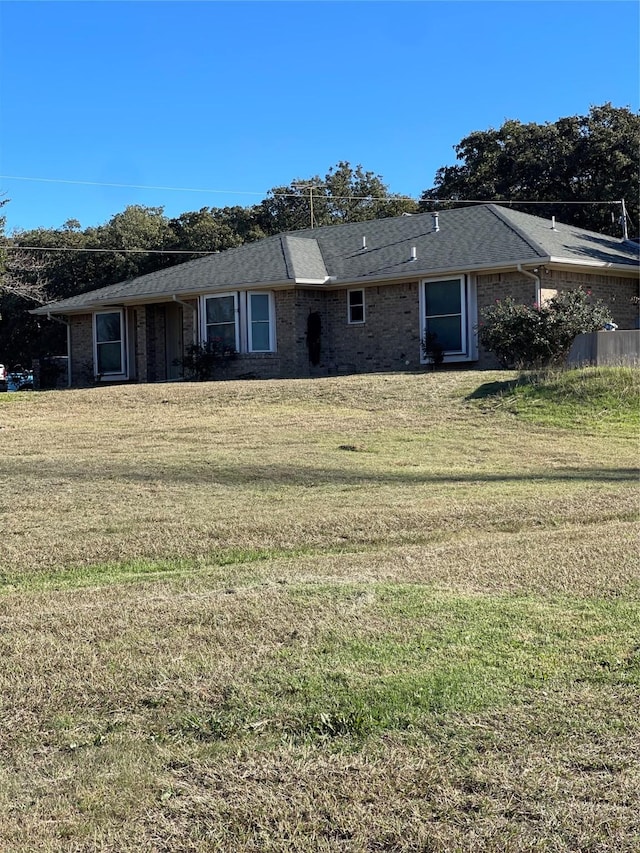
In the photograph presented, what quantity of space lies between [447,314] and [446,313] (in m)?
0.04

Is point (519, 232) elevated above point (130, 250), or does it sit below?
below

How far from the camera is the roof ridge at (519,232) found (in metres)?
22.2

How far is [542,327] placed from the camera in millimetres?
19156

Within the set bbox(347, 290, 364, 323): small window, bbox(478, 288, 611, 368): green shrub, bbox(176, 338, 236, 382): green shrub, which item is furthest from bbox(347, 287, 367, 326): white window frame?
bbox(478, 288, 611, 368): green shrub

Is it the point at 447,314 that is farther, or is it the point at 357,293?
the point at 357,293

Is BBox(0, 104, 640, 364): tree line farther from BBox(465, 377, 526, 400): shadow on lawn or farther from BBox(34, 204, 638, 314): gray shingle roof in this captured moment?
BBox(465, 377, 526, 400): shadow on lawn

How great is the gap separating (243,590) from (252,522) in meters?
2.34

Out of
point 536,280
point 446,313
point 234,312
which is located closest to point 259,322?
point 234,312

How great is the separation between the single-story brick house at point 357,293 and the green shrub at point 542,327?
262 cm

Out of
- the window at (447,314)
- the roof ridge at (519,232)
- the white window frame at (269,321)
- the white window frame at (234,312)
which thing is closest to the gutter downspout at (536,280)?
the roof ridge at (519,232)

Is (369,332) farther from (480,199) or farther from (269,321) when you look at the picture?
(480,199)

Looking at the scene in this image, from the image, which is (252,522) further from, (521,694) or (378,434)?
(378,434)

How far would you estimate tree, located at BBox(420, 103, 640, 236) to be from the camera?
39938 millimetres

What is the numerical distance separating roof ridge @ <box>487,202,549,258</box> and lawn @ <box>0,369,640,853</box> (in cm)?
1178
